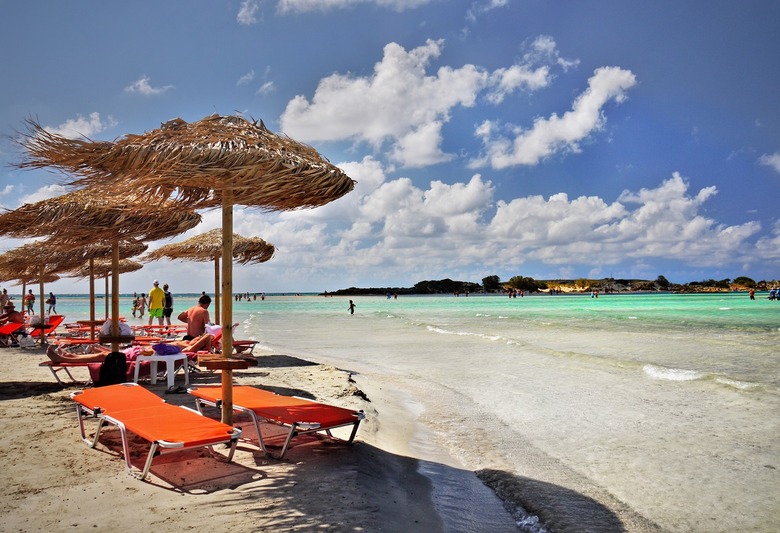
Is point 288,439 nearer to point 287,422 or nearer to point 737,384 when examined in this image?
point 287,422

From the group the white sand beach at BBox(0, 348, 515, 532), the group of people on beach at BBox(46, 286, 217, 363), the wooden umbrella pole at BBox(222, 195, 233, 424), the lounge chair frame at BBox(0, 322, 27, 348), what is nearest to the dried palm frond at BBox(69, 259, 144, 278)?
the lounge chair frame at BBox(0, 322, 27, 348)

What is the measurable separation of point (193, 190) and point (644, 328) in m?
21.8

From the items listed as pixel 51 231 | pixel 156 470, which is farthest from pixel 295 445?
pixel 51 231

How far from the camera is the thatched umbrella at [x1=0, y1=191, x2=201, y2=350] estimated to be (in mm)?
7227

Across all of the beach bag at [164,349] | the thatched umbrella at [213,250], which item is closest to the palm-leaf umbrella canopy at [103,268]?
the thatched umbrella at [213,250]

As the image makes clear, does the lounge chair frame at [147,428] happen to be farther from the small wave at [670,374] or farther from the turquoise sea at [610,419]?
the small wave at [670,374]

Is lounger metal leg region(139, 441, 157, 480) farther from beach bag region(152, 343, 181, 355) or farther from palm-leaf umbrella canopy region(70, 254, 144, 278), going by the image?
palm-leaf umbrella canopy region(70, 254, 144, 278)

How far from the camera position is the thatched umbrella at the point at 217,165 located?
3.71m

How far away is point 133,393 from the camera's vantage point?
5.07m

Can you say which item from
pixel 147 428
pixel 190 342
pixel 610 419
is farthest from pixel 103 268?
pixel 610 419

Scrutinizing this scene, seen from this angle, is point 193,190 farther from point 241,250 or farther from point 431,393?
point 241,250

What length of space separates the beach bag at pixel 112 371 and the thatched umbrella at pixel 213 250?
17.7 ft

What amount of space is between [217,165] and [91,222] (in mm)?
4551

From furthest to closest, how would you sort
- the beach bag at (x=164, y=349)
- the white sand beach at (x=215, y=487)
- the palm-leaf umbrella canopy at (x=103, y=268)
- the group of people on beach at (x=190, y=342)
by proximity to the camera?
the palm-leaf umbrella canopy at (x=103, y=268)
the beach bag at (x=164, y=349)
the group of people on beach at (x=190, y=342)
the white sand beach at (x=215, y=487)
